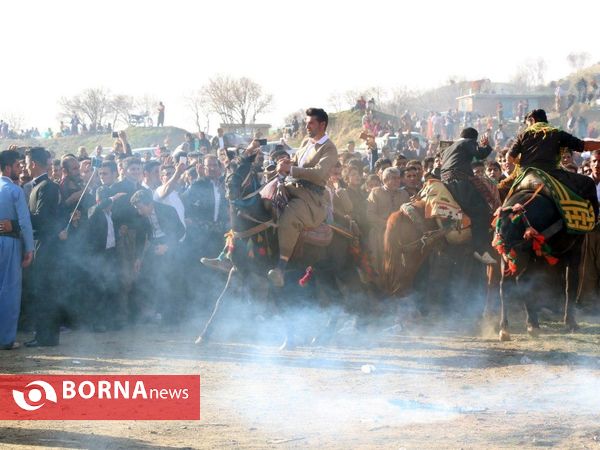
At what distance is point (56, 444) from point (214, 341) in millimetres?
4273

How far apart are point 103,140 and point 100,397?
55.3 m

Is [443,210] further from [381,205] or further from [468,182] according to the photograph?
[381,205]

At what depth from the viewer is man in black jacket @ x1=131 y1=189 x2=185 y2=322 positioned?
11328 millimetres

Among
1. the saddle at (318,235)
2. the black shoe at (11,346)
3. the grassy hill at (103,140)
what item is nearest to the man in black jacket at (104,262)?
the black shoe at (11,346)

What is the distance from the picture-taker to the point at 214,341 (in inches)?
397

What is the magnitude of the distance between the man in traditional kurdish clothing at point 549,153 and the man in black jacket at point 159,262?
4761 millimetres

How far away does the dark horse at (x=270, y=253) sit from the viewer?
9117 mm

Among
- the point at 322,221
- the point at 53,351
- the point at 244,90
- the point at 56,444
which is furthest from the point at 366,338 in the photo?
the point at 244,90

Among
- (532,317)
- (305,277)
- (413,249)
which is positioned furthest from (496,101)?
(305,277)

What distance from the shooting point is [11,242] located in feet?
31.8

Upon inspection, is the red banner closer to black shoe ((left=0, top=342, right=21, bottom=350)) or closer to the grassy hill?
black shoe ((left=0, top=342, right=21, bottom=350))

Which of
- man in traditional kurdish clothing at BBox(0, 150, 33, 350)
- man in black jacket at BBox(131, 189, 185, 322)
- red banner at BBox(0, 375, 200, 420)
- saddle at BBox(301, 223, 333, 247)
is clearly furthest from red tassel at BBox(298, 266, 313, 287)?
man in traditional kurdish clothing at BBox(0, 150, 33, 350)

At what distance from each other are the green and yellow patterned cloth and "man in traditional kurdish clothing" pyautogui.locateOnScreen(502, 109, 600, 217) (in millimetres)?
91

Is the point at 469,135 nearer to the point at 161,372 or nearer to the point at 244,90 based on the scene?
the point at 161,372
